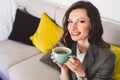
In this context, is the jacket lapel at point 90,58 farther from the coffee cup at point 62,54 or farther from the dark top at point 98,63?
the coffee cup at point 62,54

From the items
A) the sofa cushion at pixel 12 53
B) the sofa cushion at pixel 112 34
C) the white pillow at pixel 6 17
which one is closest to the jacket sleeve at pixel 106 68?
the sofa cushion at pixel 112 34

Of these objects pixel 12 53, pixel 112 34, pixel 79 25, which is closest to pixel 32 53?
pixel 12 53

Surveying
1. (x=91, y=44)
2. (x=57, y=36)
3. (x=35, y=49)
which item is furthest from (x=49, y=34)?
(x=91, y=44)

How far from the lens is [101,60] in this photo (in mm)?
1344

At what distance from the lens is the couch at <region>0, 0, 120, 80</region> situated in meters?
1.74

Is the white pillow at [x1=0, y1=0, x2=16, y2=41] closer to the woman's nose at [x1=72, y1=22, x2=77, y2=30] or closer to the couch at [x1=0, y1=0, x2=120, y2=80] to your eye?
the couch at [x1=0, y1=0, x2=120, y2=80]

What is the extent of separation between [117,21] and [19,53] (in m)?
1.03

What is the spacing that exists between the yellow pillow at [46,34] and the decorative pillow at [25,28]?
0.27 feet

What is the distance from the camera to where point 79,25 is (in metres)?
1.31

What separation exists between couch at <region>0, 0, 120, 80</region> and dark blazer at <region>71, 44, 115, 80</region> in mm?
375

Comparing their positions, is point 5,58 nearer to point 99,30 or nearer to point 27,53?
point 27,53

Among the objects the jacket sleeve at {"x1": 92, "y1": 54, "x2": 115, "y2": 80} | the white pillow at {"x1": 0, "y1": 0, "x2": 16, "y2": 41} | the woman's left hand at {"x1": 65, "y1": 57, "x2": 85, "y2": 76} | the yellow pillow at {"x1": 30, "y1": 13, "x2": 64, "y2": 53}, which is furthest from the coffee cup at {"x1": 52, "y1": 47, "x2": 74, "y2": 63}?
the white pillow at {"x1": 0, "y1": 0, "x2": 16, "y2": 41}

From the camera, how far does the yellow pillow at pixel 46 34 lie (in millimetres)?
2154

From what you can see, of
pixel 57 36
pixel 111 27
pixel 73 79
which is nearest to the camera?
pixel 73 79
